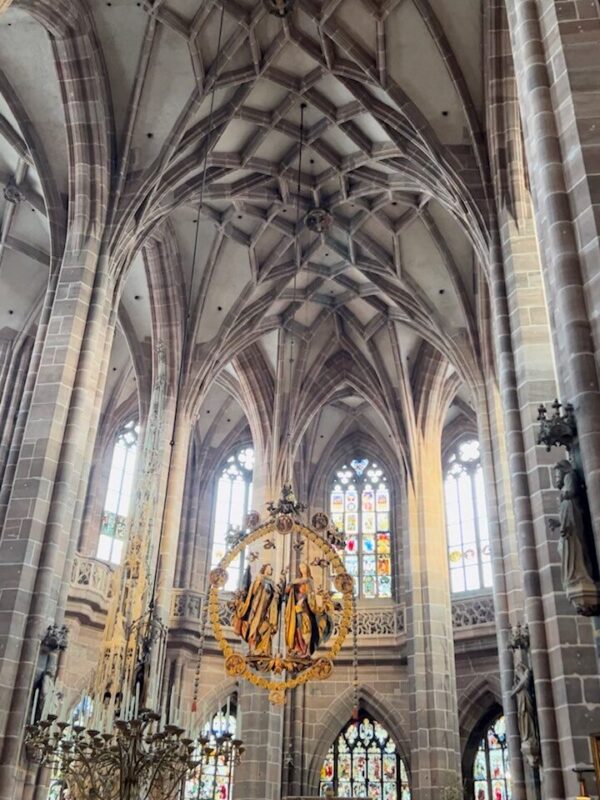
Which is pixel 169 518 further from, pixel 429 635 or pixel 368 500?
pixel 368 500

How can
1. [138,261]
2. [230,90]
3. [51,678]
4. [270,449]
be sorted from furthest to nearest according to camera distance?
1. [270,449]
2. [138,261]
3. [230,90]
4. [51,678]


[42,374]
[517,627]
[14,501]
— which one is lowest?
[517,627]

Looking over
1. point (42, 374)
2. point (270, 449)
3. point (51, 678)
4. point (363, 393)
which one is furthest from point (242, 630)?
point (363, 393)

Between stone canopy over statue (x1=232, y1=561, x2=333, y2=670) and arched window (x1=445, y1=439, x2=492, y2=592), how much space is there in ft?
31.3

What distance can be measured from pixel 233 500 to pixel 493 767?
9740 millimetres

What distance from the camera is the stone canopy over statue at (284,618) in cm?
1320

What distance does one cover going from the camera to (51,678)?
11.6 meters

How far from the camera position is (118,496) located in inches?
902

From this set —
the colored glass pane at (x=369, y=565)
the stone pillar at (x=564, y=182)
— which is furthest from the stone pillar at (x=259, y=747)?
the stone pillar at (x=564, y=182)

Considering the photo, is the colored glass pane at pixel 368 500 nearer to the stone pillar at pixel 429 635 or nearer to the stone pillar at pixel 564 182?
the stone pillar at pixel 429 635

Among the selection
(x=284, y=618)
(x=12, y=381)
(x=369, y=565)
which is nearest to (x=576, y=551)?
(x=284, y=618)

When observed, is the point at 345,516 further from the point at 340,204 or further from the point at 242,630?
the point at 242,630

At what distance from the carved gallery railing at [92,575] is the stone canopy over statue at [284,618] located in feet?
22.5

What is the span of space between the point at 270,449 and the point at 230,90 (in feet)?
30.7
